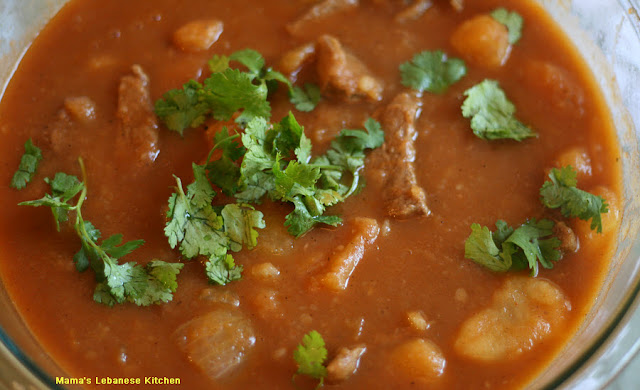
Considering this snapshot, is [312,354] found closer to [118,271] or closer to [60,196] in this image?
[118,271]

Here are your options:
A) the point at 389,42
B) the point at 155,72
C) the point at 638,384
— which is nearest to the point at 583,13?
the point at 389,42

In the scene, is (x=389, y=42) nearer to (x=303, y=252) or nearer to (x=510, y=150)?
(x=510, y=150)

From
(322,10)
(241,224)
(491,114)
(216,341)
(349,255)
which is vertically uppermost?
(322,10)

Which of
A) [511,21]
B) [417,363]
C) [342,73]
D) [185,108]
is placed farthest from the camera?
[511,21]

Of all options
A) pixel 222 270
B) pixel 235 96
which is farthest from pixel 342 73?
pixel 222 270

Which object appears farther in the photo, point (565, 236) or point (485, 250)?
point (565, 236)

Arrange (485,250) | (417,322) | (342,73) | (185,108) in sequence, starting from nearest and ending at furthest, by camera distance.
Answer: (417,322) → (485,250) → (185,108) → (342,73)

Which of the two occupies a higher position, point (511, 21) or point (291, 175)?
point (511, 21)
